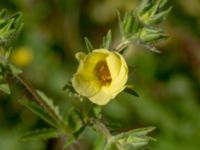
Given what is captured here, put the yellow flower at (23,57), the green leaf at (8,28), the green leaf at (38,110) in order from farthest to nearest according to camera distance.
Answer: the yellow flower at (23,57), the green leaf at (38,110), the green leaf at (8,28)

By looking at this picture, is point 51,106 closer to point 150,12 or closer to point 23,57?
point 150,12

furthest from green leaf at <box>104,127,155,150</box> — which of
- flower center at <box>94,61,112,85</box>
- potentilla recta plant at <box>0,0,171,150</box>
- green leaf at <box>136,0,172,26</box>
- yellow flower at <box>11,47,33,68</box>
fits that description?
yellow flower at <box>11,47,33,68</box>

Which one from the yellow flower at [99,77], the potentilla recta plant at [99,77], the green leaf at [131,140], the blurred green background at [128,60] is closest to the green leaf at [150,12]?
the potentilla recta plant at [99,77]

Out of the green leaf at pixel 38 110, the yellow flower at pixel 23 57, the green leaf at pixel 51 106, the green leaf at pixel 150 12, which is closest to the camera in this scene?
the green leaf at pixel 150 12

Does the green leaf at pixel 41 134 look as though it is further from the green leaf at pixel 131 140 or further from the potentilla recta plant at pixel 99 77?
the green leaf at pixel 131 140

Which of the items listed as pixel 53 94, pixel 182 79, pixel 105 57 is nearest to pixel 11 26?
pixel 105 57

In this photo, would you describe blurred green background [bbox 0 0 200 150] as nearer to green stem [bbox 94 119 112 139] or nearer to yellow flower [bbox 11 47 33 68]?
yellow flower [bbox 11 47 33 68]

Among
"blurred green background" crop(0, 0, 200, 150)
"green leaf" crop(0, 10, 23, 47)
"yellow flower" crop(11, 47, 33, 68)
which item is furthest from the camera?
"yellow flower" crop(11, 47, 33, 68)

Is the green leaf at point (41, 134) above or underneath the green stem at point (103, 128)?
above
